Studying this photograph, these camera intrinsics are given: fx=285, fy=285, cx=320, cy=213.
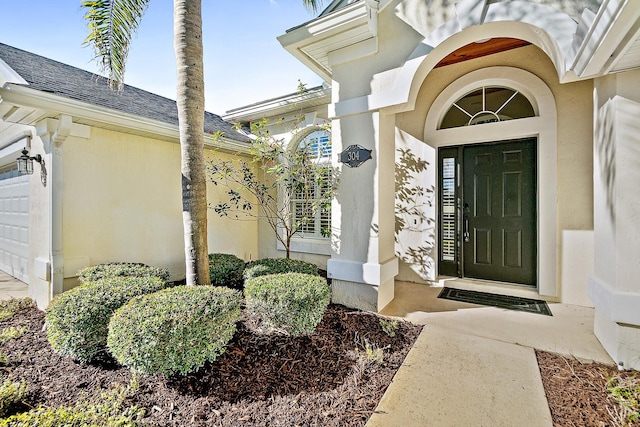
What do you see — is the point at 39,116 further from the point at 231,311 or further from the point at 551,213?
the point at 551,213

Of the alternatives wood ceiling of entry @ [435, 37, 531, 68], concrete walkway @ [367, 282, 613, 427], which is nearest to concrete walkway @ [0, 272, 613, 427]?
concrete walkway @ [367, 282, 613, 427]

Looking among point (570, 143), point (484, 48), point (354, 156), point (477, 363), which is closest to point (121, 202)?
point (354, 156)

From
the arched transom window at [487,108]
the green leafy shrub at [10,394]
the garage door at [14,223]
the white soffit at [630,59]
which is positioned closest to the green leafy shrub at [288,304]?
the green leafy shrub at [10,394]

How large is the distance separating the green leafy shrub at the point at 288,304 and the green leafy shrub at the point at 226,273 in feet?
6.44

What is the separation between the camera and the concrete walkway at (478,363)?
7.57 feet

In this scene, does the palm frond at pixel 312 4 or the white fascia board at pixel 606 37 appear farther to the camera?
the palm frond at pixel 312 4

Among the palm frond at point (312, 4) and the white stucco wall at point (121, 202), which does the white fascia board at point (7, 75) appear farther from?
the palm frond at point (312, 4)

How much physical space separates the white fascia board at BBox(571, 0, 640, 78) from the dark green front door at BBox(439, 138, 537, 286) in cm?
229

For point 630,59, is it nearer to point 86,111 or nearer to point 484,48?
point 484,48

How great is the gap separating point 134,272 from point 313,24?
15.5 feet

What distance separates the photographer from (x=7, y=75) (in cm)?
455

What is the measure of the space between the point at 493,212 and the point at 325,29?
14.1 feet

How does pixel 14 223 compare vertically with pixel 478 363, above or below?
above

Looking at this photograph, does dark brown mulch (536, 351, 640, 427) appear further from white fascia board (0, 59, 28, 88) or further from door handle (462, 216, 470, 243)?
white fascia board (0, 59, 28, 88)
